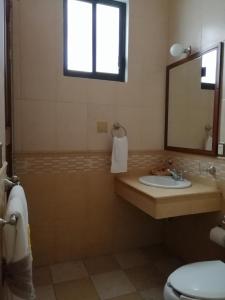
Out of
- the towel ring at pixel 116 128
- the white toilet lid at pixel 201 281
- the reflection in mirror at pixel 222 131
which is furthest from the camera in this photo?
the towel ring at pixel 116 128

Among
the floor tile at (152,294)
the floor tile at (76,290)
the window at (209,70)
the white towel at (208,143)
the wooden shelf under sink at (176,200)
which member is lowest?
the floor tile at (76,290)

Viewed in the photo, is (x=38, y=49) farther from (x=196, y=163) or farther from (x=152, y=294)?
(x=152, y=294)

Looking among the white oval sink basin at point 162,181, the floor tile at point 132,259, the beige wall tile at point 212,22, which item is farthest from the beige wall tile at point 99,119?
the floor tile at point 132,259

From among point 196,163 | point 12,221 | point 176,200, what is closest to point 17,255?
point 12,221

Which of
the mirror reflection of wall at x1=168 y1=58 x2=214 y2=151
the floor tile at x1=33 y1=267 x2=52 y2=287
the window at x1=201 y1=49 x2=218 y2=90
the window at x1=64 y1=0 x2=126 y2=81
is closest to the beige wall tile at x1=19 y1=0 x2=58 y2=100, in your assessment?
the window at x1=64 y1=0 x2=126 y2=81

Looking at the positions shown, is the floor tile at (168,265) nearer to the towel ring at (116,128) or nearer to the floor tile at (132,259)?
the floor tile at (132,259)

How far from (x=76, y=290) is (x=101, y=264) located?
1.25 ft

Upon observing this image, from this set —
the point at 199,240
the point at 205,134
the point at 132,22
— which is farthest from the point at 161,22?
the point at 199,240

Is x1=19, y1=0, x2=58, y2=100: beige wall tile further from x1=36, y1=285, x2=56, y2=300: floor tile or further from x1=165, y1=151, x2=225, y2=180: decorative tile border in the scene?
x1=36, y1=285, x2=56, y2=300: floor tile

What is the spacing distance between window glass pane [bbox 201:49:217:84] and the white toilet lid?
1284mm

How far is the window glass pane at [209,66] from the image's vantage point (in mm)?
1749

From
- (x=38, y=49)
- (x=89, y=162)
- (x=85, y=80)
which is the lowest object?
(x=89, y=162)

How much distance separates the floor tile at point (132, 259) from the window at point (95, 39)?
1686 mm

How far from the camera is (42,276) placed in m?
1.90
